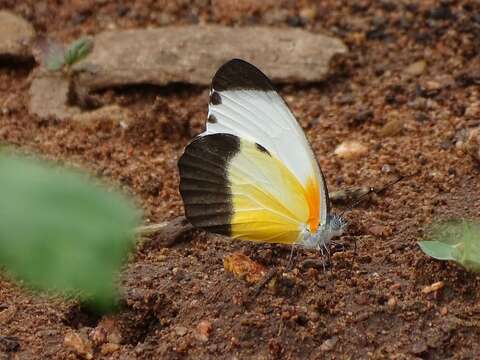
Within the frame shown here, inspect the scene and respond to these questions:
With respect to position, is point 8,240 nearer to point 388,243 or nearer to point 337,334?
point 337,334

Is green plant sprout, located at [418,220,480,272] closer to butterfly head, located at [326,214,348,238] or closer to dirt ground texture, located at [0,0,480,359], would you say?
dirt ground texture, located at [0,0,480,359]

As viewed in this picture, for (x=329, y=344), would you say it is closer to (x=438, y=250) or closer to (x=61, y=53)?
(x=438, y=250)

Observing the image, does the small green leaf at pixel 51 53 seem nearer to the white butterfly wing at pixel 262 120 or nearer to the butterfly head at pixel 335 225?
the white butterfly wing at pixel 262 120

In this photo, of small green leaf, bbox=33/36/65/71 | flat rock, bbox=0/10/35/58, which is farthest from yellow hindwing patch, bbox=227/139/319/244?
flat rock, bbox=0/10/35/58

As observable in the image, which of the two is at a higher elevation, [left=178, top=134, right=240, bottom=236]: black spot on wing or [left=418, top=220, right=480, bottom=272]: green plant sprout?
[left=178, top=134, right=240, bottom=236]: black spot on wing

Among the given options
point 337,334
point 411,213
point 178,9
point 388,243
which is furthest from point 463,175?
point 178,9

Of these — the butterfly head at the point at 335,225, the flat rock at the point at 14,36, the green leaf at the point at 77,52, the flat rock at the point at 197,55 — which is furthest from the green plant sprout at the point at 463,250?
the flat rock at the point at 14,36
